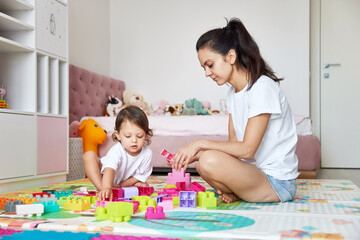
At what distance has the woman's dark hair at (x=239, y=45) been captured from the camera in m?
1.63

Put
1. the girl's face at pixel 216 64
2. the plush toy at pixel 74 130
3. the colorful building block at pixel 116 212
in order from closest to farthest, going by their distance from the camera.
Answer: the colorful building block at pixel 116 212 → the girl's face at pixel 216 64 → the plush toy at pixel 74 130

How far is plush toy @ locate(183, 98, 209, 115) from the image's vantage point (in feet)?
14.2

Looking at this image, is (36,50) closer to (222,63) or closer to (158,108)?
(222,63)

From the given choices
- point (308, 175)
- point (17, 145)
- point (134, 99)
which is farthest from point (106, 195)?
point (134, 99)

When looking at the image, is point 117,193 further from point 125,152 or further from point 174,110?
point 174,110

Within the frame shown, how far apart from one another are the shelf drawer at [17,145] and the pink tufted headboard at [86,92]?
3.65 feet

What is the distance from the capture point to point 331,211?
152cm

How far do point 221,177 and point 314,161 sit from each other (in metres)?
1.85

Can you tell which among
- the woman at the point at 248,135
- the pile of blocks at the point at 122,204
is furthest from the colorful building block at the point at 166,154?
the woman at the point at 248,135

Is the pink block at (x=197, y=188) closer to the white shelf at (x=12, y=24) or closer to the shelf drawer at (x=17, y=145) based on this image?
the shelf drawer at (x=17, y=145)

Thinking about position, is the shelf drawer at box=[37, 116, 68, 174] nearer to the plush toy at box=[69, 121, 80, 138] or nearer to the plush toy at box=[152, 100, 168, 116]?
the plush toy at box=[69, 121, 80, 138]

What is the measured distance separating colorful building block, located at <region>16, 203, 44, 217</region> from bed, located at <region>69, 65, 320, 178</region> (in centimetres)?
194

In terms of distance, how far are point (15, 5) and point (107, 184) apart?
4.65 feet

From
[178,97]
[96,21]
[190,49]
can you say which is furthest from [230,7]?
[96,21]
